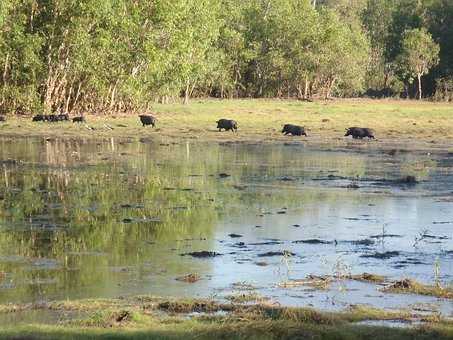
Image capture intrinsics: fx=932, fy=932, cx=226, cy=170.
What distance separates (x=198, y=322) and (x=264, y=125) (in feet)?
106

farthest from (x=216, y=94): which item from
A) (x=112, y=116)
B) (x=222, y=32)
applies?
(x=112, y=116)

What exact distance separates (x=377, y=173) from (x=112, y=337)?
16741mm

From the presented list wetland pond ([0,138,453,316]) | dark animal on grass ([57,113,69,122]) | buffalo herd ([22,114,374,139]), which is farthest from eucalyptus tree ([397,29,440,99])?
wetland pond ([0,138,453,316])

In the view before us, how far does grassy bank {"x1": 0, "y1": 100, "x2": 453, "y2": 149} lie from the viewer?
34469 mm

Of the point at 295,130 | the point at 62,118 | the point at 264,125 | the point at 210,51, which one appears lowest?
the point at 264,125

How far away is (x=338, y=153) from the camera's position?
1155 inches

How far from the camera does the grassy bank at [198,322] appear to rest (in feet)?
26.0

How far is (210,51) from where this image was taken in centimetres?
5984

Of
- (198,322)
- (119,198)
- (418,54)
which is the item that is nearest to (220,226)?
(119,198)

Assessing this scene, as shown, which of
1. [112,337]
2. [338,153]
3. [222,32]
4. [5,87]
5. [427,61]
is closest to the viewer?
[112,337]

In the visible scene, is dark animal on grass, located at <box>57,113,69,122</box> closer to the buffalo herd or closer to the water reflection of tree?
the buffalo herd

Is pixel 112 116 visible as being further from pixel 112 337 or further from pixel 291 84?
pixel 112 337

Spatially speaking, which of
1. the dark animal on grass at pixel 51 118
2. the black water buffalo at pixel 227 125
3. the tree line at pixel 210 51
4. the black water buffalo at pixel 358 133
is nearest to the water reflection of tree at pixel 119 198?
the black water buffalo at pixel 358 133

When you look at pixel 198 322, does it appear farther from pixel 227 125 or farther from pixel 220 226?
pixel 227 125
